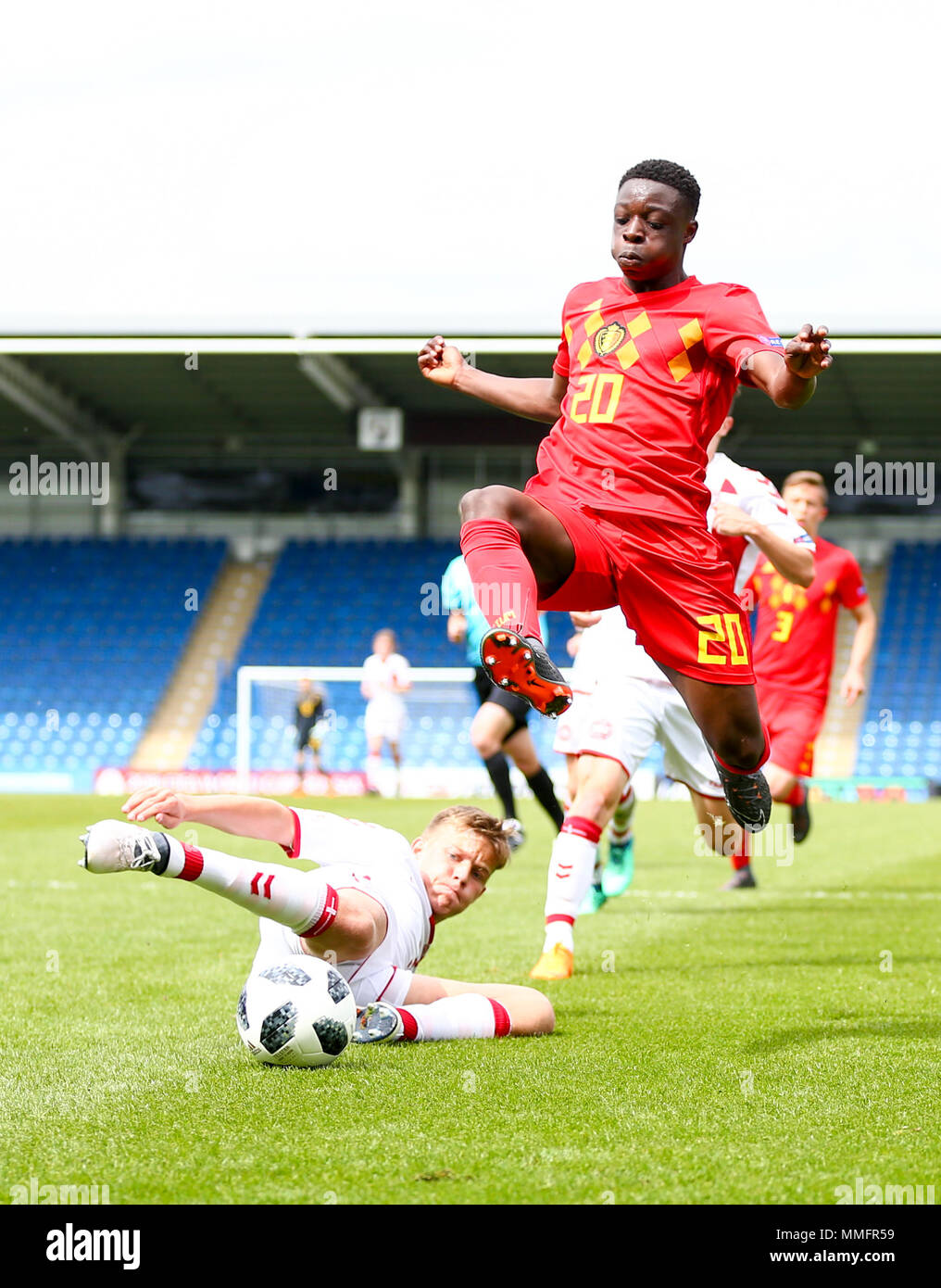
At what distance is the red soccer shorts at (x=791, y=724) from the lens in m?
8.45

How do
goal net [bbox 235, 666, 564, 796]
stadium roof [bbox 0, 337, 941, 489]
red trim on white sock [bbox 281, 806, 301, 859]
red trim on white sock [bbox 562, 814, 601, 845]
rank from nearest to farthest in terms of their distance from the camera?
red trim on white sock [bbox 281, 806, 301, 859] → red trim on white sock [bbox 562, 814, 601, 845] → goal net [bbox 235, 666, 564, 796] → stadium roof [bbox 0, 337, 941, 489]

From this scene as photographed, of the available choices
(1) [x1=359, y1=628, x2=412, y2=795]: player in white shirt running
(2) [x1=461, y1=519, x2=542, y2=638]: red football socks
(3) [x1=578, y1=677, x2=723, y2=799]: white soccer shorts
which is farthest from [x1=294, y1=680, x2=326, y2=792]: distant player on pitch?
(2) [x1=461, y1=519, x2=542, y2=638]: red football socks

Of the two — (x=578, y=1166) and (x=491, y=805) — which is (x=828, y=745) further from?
(x=578, y=1166)

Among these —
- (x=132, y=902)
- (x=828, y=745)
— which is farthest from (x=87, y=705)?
(x=132, y=902)

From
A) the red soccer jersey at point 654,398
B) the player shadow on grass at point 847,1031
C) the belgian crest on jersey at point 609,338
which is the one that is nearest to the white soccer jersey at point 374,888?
the player shadow on grass at point 847,1031

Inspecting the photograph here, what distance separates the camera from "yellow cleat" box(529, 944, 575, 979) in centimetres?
534

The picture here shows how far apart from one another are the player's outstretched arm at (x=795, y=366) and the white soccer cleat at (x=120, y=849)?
177 cm

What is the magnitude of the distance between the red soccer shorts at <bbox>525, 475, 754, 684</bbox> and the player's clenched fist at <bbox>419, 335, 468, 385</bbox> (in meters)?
0.59

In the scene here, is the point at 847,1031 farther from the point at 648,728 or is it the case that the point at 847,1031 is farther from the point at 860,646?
the point at 860,646

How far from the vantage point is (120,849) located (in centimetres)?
315

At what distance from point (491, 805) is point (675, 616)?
43.3ft

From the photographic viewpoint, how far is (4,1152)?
282 cm

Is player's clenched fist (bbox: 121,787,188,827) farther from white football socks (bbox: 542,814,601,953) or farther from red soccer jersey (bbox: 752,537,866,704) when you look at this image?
red soccer jersey (bbox: 752,537,866,704)

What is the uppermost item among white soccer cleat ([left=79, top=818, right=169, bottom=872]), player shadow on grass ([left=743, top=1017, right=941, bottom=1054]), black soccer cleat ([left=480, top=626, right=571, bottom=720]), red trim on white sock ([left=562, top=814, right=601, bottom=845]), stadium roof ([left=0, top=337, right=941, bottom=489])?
stadium roof ([left=0, top=337, right=941, bottom=489])
